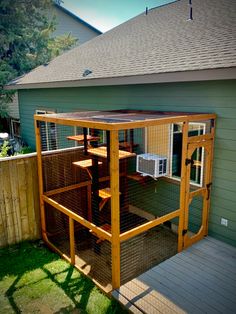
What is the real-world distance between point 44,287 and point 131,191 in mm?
2990

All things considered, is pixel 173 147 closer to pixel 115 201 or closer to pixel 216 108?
pixel 216 108

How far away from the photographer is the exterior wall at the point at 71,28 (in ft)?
59.4

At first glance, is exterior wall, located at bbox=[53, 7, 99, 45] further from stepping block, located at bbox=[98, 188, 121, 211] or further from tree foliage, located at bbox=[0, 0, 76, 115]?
stepping block, located at bbox=[98, 188, 121, 211]

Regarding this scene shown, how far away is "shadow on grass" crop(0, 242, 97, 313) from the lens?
3729 millimetres

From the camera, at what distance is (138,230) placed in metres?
3.75

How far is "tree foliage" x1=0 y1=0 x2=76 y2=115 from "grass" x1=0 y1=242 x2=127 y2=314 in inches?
Result: 350

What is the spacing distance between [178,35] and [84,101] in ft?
9.64

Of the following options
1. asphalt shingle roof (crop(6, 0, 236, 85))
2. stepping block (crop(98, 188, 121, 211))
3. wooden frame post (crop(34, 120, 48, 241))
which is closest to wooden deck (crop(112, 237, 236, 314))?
stepping block (crop(98, 188, 121, 211))

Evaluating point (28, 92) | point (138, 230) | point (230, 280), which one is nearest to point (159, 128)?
point (138, 230)

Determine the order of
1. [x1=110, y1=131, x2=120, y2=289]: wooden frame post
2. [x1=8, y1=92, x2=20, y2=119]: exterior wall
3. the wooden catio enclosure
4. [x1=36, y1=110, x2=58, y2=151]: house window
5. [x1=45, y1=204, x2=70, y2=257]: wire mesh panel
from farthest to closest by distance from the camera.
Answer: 1. [x1=8, y1=92, x2=20, y2=119]: exterior wall
2. [x1=36, y1=110, x2=58, y2=151]: house window
3. [x1=45, y1=204, x2=70, y2=257]: wire mesh panel
4. the wooden catio enclosure
5. [x1=110, y1=131, x2=120, y2=289]: wooden frame post

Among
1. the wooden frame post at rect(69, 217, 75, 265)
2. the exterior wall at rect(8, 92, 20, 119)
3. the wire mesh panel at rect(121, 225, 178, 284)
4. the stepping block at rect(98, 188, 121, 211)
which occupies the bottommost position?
the wire mesh panel at rect(121, 225, 178, 284)

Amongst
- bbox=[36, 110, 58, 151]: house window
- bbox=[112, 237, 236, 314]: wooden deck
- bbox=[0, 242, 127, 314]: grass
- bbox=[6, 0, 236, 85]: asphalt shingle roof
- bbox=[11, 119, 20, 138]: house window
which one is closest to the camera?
bbox=[112, 237, 236, 314]: wooden deck

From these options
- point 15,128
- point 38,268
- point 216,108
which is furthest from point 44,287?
point 15,128

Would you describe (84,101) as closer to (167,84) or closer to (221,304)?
(167,84)
